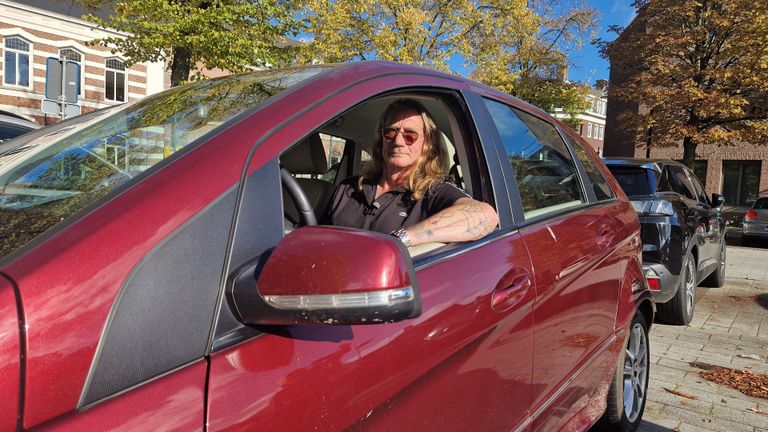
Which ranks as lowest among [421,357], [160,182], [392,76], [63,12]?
[421,357]

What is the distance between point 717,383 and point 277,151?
400cm

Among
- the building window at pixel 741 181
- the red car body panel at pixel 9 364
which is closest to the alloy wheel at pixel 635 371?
the red car body panel at pixel 9 364

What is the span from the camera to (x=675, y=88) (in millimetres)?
17328

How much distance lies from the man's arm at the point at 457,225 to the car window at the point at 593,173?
50.8 inches

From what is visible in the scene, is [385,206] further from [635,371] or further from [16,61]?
[16,61]

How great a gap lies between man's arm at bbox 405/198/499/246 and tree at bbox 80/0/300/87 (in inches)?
439

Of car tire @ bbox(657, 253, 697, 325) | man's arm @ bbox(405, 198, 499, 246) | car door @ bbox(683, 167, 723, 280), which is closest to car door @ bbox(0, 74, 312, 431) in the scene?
man's arm @ bbox(405, 198, 499, 246)

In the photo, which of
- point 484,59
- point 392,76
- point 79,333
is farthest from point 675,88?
point 79,333

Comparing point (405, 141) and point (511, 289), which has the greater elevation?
point (405, 141)

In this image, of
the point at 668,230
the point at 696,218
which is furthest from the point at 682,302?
the point at 696,218

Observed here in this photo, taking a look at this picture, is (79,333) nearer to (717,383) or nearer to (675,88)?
(717,383)

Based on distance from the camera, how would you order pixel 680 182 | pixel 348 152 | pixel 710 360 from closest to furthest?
pixel 348 152 → pixel 710 360 → pixel 680 182

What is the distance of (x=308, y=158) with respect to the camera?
109 inches

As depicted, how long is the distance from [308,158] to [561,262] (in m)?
1.29
